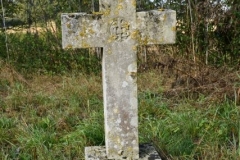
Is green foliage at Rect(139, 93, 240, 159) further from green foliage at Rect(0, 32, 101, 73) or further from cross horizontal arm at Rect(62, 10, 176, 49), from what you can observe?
green foliage at Rect(0, 32, 101, 73)

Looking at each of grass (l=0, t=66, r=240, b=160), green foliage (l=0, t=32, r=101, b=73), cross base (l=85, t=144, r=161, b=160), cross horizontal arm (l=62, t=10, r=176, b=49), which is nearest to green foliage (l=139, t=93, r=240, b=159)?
grass (l=0, t=66, r=240, b=160)

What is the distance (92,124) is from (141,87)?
76.6 inches

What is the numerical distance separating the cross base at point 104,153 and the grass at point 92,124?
0.89 ft

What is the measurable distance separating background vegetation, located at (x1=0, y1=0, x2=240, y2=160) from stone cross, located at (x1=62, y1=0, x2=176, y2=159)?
68 cm

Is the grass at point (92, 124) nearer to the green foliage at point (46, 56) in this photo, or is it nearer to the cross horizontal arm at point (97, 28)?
the cross horizontal arm at point (97, 28)

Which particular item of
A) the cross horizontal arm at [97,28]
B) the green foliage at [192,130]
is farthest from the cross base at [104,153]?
the cross horizontal arm at [97,28]

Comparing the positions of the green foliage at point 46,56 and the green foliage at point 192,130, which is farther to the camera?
the green foliage at point 46,56

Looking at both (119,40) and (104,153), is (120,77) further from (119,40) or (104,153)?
(104,153)

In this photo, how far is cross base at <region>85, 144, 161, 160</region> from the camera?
2.77 meters

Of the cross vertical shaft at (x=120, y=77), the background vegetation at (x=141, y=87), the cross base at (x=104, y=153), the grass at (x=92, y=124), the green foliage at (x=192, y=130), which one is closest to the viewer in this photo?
the cross vertical shaft at (x=120, y=77)

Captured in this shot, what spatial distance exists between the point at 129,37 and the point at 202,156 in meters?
1.31

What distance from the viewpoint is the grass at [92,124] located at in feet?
11.2

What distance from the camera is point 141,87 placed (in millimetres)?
5672

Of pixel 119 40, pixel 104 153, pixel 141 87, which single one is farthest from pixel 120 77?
pixel 141 87
